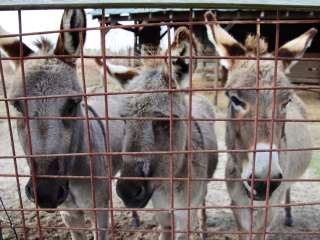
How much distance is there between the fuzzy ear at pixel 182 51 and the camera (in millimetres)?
2250

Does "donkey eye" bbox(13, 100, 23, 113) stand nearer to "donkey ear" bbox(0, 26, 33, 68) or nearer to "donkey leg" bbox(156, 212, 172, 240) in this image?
"donkey ear" bbox(0, 26, 33, 68)

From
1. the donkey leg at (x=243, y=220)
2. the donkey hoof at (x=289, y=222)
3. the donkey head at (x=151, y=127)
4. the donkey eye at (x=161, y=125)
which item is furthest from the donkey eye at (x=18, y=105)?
the donkey hoof at (x=289, y=222)

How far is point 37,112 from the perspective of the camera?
225 cm

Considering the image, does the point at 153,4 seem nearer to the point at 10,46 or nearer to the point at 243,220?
the point at 10,46

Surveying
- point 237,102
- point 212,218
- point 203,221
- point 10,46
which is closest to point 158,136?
point 237,102

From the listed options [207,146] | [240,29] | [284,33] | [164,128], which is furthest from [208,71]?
[164,128]

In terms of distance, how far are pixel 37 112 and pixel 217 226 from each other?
8.35 feet

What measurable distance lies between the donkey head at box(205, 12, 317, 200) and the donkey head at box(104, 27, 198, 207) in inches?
13.7

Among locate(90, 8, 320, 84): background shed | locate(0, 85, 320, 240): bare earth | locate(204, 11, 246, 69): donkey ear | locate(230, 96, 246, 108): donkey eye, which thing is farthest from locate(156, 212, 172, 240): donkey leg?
locate(90, 8, 320, 84): background shed

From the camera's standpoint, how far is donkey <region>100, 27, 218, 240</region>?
7.55 feet

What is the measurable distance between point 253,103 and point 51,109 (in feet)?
4.26

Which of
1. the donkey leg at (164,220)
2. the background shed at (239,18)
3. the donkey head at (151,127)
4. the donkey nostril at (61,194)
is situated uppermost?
the background shed at (239,18)

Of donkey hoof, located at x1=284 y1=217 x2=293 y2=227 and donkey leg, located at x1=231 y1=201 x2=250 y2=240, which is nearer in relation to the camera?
donkey leg, located at x1=231 y1=201 x2=250 y2=240

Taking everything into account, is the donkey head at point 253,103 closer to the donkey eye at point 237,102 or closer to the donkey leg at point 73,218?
the donkey eye at point 237,102
